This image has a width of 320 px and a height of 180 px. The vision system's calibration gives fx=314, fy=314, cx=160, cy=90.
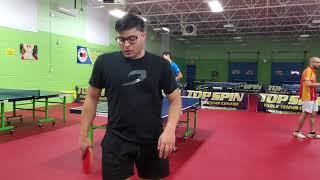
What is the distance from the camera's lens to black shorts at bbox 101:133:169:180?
6.08 feet

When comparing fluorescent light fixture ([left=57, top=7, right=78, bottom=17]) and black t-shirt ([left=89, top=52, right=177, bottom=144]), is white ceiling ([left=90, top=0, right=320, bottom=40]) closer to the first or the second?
fluorescent light fixture ([left=57, top=7, right=78, bottom=17])

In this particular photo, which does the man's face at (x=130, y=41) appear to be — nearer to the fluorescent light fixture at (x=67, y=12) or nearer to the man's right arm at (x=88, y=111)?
the man's right arm at (x=88, y=111)

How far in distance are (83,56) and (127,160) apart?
37.4 ft

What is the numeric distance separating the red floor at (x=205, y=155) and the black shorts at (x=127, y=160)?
6.93 feet

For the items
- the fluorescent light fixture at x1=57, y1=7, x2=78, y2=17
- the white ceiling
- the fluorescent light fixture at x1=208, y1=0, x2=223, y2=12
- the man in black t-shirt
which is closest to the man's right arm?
the man in black t-shirt

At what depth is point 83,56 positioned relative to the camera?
12.8 m

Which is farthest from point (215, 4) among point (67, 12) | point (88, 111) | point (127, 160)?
point (127, 160)

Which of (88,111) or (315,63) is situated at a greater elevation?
(315,63)

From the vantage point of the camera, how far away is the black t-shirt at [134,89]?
1.84m

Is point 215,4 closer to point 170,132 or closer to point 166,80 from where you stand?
point 166,80

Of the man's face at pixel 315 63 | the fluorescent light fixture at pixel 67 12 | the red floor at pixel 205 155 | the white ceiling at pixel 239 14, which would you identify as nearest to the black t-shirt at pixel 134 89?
the red floor at pixel 205 155

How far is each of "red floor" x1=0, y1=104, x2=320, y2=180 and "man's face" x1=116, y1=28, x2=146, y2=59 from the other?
2.53m

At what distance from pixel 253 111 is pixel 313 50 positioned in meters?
14.6

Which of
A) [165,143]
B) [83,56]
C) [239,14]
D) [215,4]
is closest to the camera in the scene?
[165,143]
